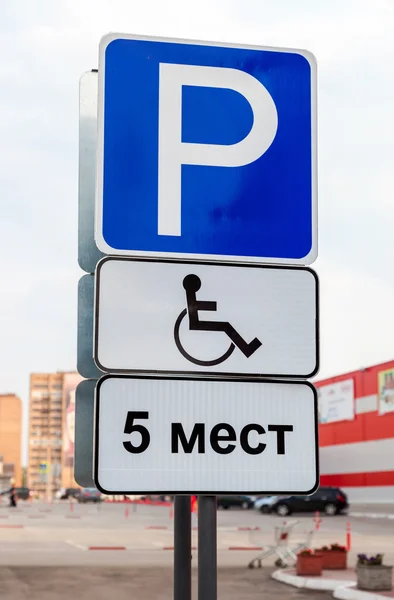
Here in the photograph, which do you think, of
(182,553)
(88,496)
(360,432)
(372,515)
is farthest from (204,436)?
(88,496)

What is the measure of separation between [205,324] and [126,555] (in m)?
21.8

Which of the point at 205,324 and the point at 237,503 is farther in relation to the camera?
the point at 237,503

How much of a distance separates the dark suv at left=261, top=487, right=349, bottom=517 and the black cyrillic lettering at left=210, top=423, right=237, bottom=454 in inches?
1747

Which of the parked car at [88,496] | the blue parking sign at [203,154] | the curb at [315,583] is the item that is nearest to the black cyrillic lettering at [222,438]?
the blue parking sign at [203,154]

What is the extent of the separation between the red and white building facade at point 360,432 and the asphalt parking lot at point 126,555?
30.9 ft

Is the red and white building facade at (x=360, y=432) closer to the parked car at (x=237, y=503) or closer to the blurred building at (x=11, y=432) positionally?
the parked car at (x=237, y=503)

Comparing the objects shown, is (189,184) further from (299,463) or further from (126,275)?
(299,463)

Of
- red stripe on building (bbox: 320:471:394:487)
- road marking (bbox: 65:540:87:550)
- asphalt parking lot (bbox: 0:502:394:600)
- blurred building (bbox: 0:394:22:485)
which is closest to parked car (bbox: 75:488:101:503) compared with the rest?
red stripe on building (bbox: 320:471:394:487)

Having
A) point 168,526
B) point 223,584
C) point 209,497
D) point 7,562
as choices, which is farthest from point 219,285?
point 168,526

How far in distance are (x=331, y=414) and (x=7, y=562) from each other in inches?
1508

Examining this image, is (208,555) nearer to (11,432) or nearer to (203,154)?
(203,154)

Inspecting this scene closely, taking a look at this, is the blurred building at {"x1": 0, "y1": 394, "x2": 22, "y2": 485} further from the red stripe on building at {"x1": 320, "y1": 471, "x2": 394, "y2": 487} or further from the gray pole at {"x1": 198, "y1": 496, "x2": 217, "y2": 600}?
the gray pole at {"x1": 198, "y1": 496, "x2": 217, "y2": 600}

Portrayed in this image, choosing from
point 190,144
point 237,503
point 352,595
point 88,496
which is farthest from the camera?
point 88,496

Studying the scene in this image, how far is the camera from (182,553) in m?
2.74
